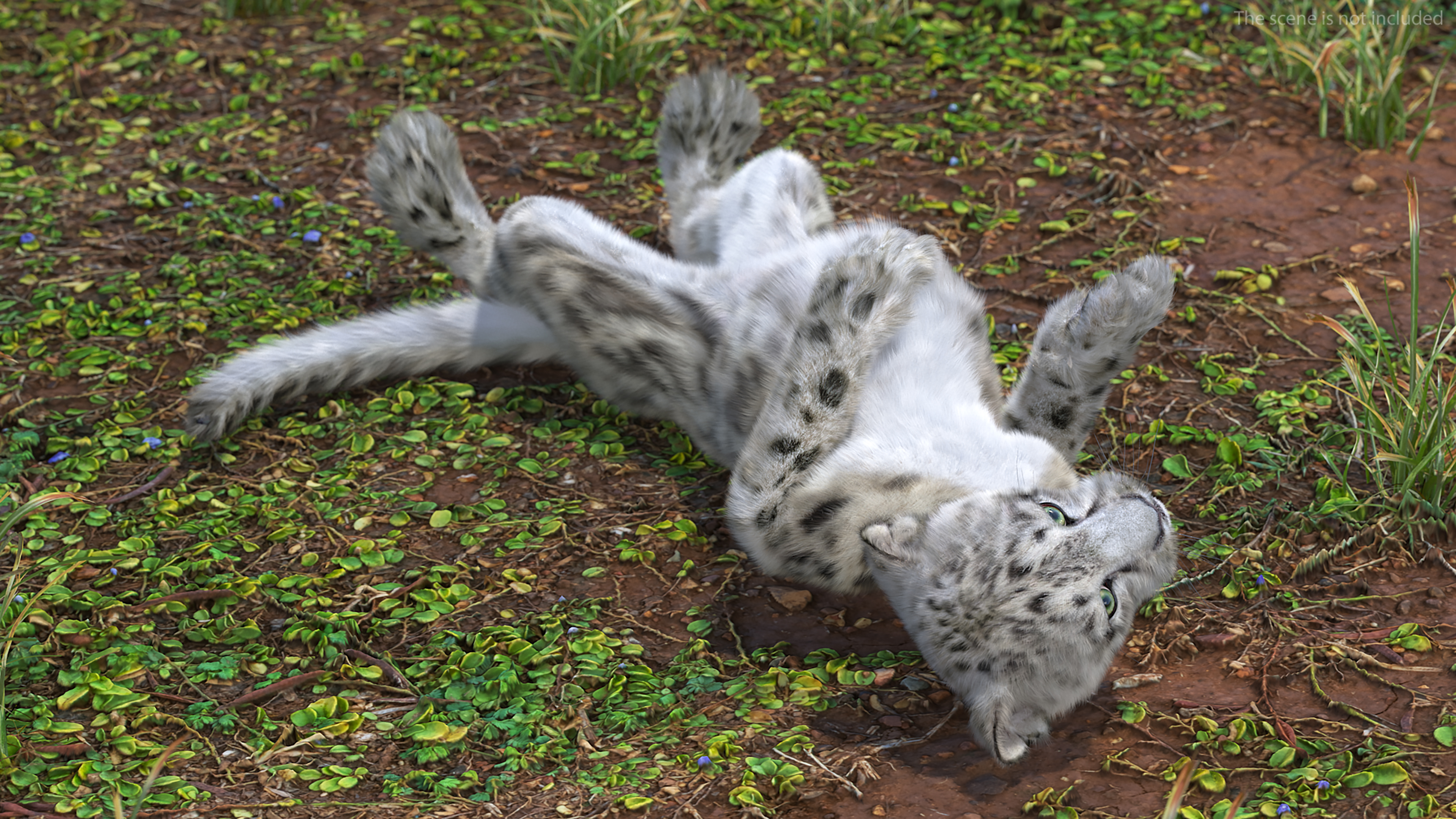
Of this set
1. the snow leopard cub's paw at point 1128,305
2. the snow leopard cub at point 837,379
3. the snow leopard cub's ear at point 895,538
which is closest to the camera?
the snow leopard cub at point 837,379

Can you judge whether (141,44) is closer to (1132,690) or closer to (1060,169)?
(1060,169)

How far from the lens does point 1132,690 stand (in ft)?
11.7

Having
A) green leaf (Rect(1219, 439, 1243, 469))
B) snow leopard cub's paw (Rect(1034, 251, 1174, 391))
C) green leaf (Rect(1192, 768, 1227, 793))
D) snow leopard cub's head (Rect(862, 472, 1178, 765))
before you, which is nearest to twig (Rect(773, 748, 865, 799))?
snow leopard cub's head (Rect(862, 472, 1178, 765))

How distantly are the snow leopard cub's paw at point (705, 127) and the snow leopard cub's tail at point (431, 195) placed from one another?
90 centimetres

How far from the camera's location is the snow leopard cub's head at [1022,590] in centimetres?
325

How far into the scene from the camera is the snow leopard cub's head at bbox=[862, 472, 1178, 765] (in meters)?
3.25

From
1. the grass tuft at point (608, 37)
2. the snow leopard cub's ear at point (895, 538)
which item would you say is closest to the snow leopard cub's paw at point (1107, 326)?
the snow leopard cub's ear at point (895, 538)

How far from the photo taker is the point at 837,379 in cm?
391

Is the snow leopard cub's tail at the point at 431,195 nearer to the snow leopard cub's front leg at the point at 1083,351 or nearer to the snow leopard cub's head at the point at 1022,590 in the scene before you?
the snow leopard cub's front leg at the point at 1083,351

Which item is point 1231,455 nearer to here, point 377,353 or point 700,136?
point 700,136

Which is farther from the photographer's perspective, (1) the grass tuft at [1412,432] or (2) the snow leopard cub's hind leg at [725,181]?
(2) the snow leopard cub's hind leg at [725,181]

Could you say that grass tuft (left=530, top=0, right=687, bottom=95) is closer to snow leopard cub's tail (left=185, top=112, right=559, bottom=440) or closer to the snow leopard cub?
the snow leopard cub

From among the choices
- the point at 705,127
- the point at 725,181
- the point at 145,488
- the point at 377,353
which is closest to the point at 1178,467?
the point at 725,181

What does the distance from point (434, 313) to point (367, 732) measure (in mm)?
1913
